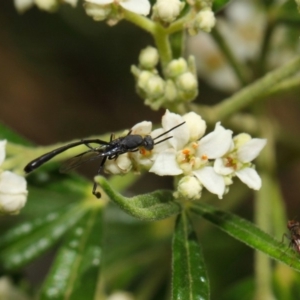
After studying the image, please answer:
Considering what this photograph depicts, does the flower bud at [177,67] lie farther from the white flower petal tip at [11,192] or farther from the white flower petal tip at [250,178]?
the white flower petal tip at [11,192]

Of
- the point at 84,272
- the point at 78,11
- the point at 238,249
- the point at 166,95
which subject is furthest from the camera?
the point at 78,11

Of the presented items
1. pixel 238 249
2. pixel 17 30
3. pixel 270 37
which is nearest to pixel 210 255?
pixel 238 249

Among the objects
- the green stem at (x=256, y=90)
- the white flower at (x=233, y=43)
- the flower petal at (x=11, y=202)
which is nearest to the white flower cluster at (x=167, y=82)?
the green stem at (x=256, y=90)

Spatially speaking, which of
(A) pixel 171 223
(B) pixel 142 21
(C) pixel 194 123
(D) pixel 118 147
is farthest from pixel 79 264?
(A) pixel 171 223

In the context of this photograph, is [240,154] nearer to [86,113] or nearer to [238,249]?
[238,249]

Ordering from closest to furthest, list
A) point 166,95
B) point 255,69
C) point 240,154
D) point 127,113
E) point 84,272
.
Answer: point 240,154 < point 166,95 < point 84,272 < point 255,69 < point 127,113

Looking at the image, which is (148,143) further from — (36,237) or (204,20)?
(36,237)

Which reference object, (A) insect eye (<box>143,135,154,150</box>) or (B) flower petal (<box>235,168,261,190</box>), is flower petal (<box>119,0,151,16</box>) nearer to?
(A) insect eye (<box>143,135,154,150</box>)
